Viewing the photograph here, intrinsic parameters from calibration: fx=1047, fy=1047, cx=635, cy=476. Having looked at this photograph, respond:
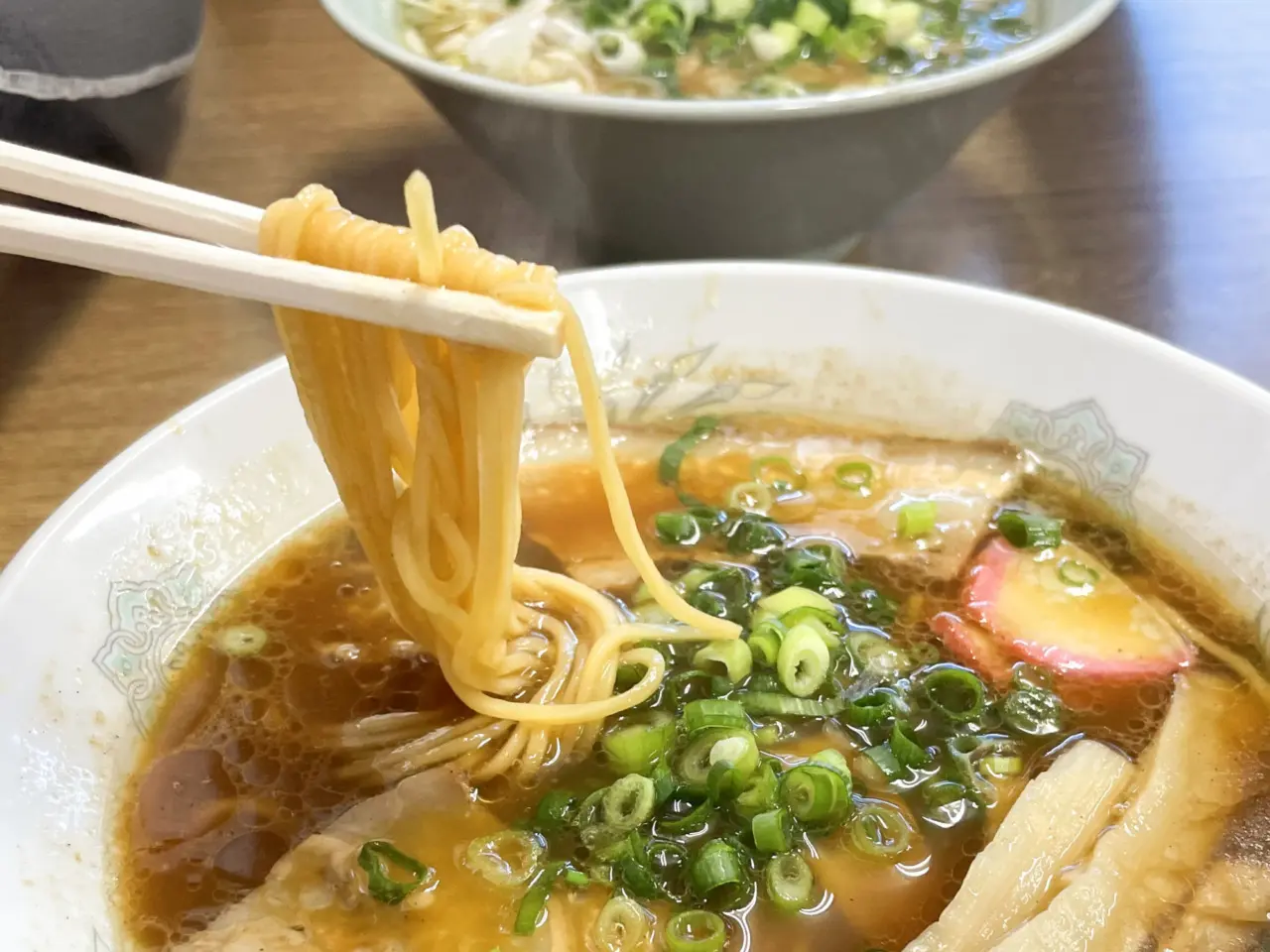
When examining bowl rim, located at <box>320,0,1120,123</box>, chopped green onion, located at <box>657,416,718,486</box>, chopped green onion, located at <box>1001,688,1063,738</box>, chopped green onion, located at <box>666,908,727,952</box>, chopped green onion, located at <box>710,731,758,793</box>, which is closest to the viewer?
chopped green onion, located at <box>666,908,727,952</box>

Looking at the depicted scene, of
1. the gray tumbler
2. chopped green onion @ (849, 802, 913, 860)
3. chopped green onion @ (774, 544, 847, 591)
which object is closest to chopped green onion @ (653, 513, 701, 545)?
chopped green onion @ (774, 544, 847, 591)

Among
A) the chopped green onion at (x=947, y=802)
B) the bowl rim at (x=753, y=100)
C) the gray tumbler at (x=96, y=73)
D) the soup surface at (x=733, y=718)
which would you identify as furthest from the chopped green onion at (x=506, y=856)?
the gray tumbler at (x=96, y=73)

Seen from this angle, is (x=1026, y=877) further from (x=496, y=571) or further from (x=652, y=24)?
(x=652, y=24)

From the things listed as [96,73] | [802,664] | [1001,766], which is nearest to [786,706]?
[802,664]

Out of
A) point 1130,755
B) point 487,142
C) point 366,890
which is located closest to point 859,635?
point 1130,755

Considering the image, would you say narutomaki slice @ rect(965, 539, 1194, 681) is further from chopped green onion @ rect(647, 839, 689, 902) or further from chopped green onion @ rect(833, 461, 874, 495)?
chopped green onion @ rect(647, 839, 689, 902)

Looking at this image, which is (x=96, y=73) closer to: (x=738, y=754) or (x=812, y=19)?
(x=812, y=19)
